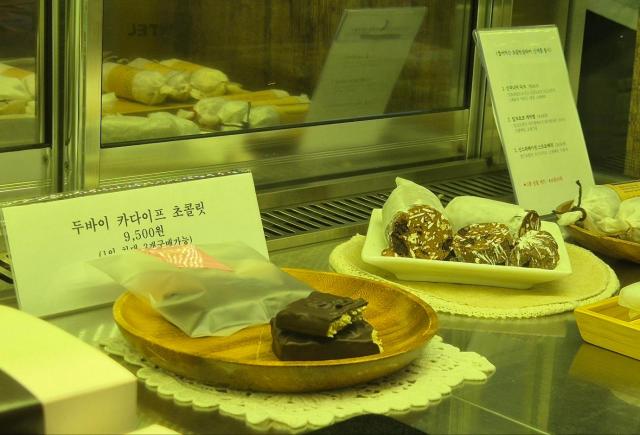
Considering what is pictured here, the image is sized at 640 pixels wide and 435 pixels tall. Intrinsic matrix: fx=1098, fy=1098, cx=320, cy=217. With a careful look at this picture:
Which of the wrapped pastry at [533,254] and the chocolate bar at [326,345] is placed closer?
the chocolate bar at [326,345]

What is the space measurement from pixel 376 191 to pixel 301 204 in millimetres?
175

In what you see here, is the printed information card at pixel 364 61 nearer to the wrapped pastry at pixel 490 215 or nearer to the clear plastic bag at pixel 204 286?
the wrapped pastry at pixel 490 215

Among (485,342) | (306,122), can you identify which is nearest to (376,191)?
(306,122)

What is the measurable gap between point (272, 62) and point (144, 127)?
0.28 meters

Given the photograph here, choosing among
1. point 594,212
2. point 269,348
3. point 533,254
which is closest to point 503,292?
point 533,254

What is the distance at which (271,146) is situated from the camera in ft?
5.77

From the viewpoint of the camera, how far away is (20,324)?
95 cm

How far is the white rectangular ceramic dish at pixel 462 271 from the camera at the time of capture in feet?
4.19

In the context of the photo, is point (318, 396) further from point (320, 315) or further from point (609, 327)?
point (609, 327)

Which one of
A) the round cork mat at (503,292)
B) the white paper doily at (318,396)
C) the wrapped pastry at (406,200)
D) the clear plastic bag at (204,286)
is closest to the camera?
the white paper doily at (318,396)

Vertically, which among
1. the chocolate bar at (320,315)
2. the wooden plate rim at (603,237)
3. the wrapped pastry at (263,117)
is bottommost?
the wooden plate rim at (603,237)

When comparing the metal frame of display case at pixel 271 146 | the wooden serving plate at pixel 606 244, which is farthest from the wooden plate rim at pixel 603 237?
the metal frame of display case at pixel 271 146

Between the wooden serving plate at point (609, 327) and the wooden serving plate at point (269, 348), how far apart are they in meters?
0.19

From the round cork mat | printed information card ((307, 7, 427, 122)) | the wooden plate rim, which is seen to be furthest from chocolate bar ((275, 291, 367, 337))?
printed information card ((307, 7, 427, 122))
